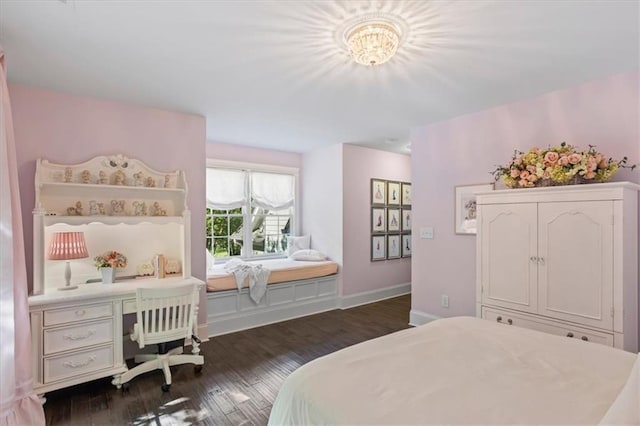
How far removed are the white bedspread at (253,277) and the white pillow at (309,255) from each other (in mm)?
940

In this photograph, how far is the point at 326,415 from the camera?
3.66ft

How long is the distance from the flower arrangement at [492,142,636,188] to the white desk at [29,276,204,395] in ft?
11.0

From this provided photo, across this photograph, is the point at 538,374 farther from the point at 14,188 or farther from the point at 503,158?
the point at 14,188

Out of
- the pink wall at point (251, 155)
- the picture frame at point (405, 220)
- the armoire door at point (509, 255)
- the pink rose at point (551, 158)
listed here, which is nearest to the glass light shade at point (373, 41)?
the pink rose at point (551, 158)

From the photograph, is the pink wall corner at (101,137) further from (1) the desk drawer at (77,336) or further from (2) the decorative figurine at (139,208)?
(1) the desk drawer at (77,336)

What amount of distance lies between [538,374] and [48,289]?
3.41 metres

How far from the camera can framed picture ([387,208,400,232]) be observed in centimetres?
552

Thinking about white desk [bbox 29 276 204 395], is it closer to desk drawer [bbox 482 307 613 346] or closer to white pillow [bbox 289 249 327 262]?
white pillow [bbox 289 249 327 262]

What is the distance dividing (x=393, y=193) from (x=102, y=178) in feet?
13.6

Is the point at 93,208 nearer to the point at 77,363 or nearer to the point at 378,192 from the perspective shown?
the point at 77,363

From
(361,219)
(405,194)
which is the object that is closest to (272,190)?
(361,219)

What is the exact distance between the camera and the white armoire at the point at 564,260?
218 centimetres

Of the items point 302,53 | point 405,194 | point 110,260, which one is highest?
point 302,53

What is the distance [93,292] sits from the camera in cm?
257
